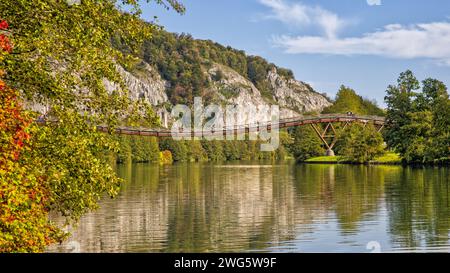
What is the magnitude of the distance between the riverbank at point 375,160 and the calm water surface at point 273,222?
4701 centimetres

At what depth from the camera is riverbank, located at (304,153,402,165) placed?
309 ft

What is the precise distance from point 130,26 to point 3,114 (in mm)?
4613

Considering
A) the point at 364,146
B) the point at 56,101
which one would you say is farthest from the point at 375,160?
the point at 56,101

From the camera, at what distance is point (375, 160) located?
99688 mm

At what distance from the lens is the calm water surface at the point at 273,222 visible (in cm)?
2358

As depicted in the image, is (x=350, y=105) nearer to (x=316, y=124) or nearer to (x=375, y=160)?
(x=316, y=124)

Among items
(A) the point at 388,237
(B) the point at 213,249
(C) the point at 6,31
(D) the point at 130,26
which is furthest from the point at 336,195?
(C) the point at 6,31

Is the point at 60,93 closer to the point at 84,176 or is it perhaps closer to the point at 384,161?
the point at 84,176

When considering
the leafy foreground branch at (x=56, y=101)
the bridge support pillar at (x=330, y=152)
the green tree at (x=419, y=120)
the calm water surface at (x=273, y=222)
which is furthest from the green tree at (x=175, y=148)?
the leafy foreground branch at (x=56, y=101)

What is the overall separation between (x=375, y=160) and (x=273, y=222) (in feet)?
239

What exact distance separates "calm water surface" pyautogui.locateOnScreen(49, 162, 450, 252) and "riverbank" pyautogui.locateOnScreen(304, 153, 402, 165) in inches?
1851

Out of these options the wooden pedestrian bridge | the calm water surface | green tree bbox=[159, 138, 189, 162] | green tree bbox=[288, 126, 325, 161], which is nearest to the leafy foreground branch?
the calm water surface

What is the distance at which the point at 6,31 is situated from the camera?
47.2ft
